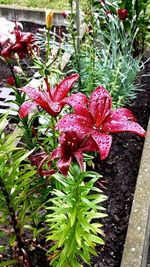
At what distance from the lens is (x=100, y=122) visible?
1.41 meters

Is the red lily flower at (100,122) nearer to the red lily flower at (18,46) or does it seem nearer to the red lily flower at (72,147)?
the red lily flower at (72,147)

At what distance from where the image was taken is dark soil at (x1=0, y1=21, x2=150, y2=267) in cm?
224

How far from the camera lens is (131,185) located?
2592mm

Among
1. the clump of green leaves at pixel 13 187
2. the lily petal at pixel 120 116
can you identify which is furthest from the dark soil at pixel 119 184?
the lily petal at pixel 120 116

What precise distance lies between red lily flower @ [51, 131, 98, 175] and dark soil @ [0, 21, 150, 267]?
95 cm

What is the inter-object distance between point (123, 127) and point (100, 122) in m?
0.08

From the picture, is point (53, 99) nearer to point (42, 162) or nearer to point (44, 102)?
point (44, 102)

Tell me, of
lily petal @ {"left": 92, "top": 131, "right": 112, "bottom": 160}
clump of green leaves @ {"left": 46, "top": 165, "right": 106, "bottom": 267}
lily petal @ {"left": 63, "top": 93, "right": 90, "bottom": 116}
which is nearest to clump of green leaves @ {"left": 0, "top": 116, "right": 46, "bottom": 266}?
clump of green leaves @ {"left": 46, "top": 165, "right": 106, "bottom": 267}

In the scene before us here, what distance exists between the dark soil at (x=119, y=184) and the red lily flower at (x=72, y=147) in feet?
3.12

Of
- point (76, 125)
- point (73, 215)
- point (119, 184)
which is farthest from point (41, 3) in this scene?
point (76, 125)

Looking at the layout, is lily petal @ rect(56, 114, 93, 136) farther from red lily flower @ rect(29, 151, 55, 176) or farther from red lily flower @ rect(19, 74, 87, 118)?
red lily flower @ rect(29, 151, 55, 176)

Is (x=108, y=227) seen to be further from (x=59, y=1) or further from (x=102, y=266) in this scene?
(x=59, y=1)

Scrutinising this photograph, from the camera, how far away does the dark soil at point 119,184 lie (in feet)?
7.36

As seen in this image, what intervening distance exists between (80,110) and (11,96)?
1.83 meters
